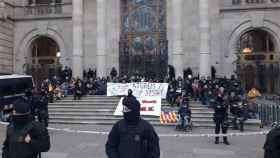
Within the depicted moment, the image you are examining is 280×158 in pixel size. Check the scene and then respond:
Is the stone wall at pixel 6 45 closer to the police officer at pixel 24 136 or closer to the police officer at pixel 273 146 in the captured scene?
the police officer at pixel 24 136

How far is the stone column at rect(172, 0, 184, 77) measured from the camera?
28375 mm

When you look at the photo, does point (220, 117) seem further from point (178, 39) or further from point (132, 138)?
point (178, 39)

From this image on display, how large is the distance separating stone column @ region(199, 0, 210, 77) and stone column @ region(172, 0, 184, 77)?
145 cm

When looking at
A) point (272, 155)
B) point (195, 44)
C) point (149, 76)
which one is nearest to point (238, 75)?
point (195, 44)

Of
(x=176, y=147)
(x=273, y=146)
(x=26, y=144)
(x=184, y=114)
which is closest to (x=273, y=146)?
(x=273, y=146)

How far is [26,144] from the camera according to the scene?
5.01 m

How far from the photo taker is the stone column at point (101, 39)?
29375 millimetres

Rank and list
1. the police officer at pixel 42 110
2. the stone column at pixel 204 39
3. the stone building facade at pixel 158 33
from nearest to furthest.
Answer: the police officer at pixel 42 110 → the stone column at pixel 204 39 → the stone building facade at pixel 158 33

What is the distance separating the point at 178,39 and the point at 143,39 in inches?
149

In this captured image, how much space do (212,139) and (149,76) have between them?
1591 centimetres

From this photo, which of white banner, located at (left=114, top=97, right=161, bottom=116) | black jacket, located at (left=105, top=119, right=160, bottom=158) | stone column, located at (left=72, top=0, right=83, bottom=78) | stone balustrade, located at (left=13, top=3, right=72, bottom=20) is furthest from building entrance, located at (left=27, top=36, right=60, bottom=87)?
black jacket, located at (left=105, top=119, right=160, bottom=158)

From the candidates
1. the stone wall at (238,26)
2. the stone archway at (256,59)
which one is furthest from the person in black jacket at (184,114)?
the stone archway at (256,59)

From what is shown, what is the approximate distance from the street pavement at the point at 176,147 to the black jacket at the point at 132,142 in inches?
259

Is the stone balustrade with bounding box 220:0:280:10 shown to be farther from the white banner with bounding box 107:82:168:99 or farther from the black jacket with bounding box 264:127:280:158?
the black jacket with bounding box 264:127:280:158
